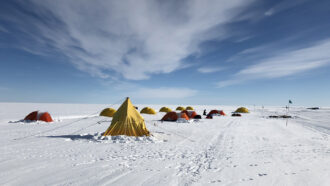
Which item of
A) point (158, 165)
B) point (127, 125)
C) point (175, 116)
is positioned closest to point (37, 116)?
point (127, 125)

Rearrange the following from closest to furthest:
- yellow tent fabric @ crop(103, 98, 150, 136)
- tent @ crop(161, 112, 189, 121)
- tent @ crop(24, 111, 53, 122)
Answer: yellow tent fabric @ crop(103, 98, 150, 136)
tent @ crop(24, 111, 53, 122)
tent @ crop(161, 112, 189, 121)

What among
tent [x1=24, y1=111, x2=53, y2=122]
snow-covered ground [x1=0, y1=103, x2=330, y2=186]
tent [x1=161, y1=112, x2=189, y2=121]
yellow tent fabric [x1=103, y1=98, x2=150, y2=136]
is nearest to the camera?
snow-covered ground [x1=0, y1=103, x2=330, y2=186]

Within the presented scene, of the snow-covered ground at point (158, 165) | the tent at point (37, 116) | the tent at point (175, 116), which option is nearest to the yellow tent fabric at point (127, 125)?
the snow-covered ground at point (158, 165)

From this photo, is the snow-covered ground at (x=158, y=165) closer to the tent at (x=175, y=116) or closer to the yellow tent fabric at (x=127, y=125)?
the yellow tent fabric at (x=127, y=125)

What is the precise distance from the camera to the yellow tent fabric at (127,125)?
12031 millimetres

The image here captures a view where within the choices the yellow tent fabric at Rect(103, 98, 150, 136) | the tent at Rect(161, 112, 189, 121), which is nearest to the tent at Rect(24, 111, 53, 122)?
the yellow tent fabric at Rect(103, 98, 150, 136)

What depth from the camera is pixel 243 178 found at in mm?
5672

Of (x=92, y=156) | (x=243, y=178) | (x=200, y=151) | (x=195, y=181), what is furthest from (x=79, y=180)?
(x=200, y=151)

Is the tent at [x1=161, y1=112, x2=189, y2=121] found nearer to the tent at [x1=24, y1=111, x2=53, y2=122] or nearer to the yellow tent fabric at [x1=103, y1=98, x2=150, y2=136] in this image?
the yellow tent fabric at [x1=103, y1=98, x2=150, y2=136]

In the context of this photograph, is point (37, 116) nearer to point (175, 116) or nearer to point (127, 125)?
point (127, 125)

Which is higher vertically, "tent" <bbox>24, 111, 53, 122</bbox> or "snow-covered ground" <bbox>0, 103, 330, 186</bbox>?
"tent" <bbox>24, 111, 53, 122</bbox>

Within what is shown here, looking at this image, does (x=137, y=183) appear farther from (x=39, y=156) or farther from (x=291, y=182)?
(x=39, y=156)

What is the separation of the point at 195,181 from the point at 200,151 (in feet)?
12.6

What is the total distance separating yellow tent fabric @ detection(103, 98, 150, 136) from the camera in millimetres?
12031
